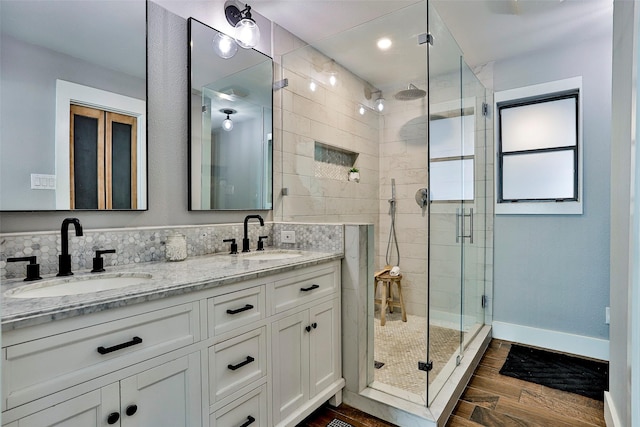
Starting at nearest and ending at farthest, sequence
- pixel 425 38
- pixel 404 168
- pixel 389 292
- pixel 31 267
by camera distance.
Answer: pixel 31 267 → pixel 425 38 → pixel 389 292 → pixel 404 168

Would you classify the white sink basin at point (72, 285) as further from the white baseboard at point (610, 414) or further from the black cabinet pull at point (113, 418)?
the white baseboard at point (610, 414)

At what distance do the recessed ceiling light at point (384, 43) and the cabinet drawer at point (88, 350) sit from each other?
7.63 ft

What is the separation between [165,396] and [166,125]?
136 cm

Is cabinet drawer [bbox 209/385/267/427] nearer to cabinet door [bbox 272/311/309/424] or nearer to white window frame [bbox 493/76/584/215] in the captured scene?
cabinet door [bbox 272/311/309/424]

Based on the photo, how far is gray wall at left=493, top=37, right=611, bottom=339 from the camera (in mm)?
2713

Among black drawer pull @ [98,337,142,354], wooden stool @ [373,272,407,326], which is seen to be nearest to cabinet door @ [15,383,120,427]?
black drawer pull @ [98,337,142,354]

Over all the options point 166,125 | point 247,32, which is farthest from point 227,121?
point 247,32

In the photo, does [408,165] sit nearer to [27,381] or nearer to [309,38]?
[309,38]

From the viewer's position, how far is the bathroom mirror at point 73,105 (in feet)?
4.50

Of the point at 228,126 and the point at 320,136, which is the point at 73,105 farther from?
the point at 320,136

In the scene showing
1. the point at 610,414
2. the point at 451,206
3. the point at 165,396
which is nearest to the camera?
the point at 165,396

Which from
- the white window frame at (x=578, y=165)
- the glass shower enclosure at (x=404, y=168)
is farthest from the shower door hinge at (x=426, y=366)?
the white window frame at (x=578, y=165)

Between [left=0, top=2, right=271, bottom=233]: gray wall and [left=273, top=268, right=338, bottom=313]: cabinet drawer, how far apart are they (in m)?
0.74

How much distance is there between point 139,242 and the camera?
1.73m
